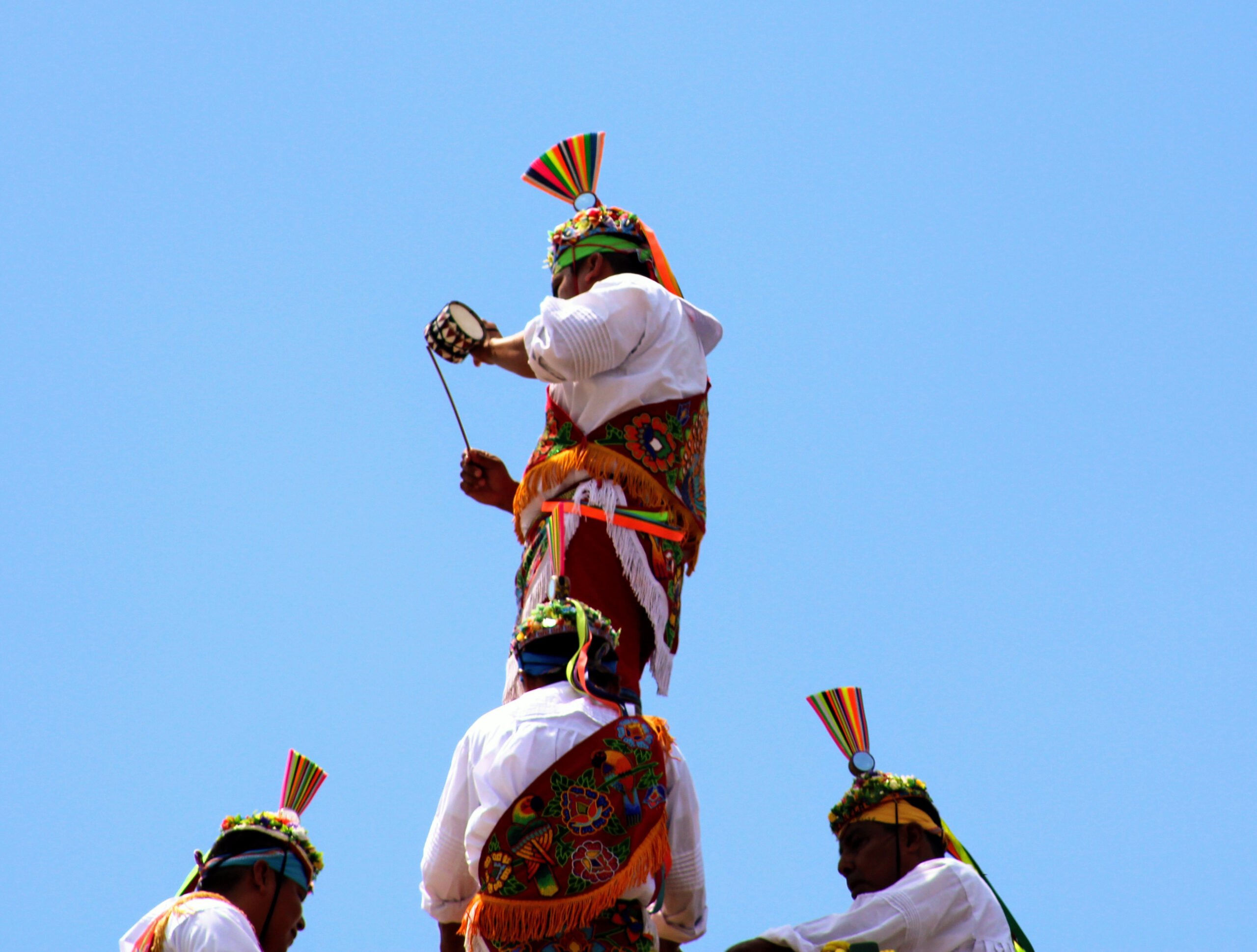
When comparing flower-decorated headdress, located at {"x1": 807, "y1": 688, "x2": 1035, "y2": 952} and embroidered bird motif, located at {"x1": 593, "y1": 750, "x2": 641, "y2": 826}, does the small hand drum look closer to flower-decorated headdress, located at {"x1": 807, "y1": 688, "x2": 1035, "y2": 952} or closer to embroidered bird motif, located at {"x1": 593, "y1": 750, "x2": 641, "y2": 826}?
flower-decorated headdress, located at {"x1": 807, "y1": 688, "x2": 1035, "y2": 952}

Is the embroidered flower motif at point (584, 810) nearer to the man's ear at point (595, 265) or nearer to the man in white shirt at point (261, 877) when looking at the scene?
the man in white shirt at point (261, 877)

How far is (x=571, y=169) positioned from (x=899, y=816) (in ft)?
10.5

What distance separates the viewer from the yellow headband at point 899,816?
641 centimetres

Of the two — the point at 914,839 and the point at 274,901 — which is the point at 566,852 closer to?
the point at 274,901

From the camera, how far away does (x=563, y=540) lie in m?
7.04

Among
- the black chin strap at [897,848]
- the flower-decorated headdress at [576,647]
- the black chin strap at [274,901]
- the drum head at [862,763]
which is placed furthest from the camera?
the drum head at [862,763]

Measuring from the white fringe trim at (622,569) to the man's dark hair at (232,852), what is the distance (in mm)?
1484

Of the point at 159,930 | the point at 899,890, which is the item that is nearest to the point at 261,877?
the point at 159,930

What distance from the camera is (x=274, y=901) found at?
221 inches

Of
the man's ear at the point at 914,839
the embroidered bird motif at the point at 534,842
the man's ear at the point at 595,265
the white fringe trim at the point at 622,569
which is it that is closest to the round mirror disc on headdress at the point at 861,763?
the man's ear at the point at 914,839

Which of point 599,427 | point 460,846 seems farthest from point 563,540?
point 460,846

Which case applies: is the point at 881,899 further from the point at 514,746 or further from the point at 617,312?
the point at 617,312

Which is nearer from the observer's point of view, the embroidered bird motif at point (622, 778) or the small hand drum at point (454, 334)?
the embroidered bird motif at point (622, 778)

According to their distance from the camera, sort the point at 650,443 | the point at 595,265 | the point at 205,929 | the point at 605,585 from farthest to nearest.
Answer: the point at 595,265
the point at 650,443
the point at 605,585
the point at 205,929
